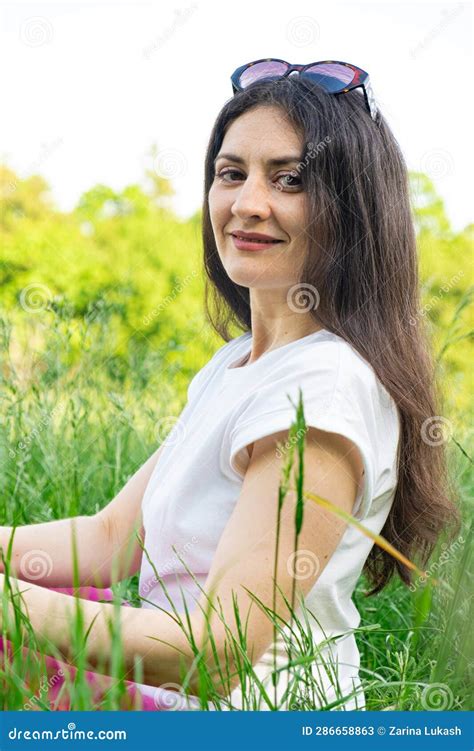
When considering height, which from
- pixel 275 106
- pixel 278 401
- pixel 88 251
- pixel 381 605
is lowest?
pixel 381 605

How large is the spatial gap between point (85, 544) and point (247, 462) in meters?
0.66

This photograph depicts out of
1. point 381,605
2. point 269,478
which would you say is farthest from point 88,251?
point 269,478

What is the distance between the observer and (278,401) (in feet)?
4.22

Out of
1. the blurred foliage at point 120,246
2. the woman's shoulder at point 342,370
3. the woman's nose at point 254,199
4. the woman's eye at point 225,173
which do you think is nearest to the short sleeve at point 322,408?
the woman's shoulder at point 342,370

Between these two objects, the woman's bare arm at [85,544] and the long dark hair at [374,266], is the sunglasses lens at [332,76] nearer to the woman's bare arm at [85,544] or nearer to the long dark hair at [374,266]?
the long dark hair at [374,266]

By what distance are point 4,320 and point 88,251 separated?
28.2 ft

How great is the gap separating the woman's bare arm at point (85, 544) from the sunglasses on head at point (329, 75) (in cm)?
76

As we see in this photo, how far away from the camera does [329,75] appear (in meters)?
1.56

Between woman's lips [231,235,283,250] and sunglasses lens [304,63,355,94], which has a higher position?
sunglasses lens [304,63,355,94]

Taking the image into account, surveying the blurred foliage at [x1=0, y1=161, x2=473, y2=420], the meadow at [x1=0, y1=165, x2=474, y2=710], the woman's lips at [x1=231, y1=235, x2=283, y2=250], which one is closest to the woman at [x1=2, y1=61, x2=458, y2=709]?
the woman's lips at [x1=231, y1=235, x2=283, y2=250]

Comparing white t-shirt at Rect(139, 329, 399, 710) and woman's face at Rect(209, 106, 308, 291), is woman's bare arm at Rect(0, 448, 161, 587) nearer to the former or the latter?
white t-shirt at Rect(139, 329, 399, 710)

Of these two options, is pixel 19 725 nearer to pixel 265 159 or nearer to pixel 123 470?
pixel 265 159

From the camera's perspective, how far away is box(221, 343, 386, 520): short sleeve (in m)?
1.24

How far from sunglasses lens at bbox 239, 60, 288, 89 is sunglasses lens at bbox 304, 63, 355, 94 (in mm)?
62
